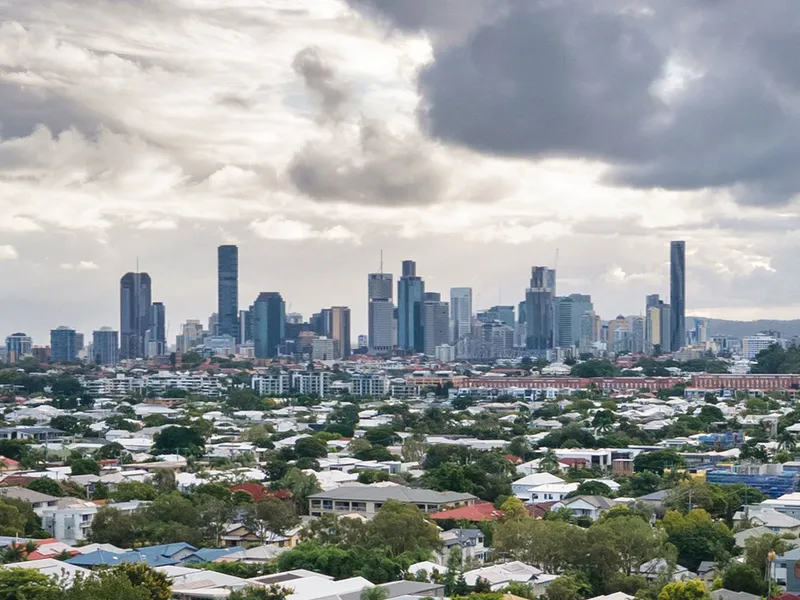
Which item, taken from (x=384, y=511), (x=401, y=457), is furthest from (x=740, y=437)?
(x=384, y=511)

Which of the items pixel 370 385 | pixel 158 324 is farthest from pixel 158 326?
pixel 370 385

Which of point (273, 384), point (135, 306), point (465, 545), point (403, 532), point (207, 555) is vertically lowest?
point (465, 545)

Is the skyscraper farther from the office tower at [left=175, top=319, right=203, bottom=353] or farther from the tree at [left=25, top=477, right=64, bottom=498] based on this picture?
the tree at [left=25, top=477, right=64, bottom=498]

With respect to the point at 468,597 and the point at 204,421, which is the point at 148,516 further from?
the point at 204,421

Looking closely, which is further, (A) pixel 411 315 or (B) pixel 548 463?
(A) pixel 411 315

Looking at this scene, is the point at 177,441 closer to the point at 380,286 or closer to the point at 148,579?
the point at 148,579

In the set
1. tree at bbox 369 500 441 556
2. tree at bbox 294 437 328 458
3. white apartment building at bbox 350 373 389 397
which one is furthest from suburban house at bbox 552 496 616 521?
white apartment building at bbox 350 373 389 397

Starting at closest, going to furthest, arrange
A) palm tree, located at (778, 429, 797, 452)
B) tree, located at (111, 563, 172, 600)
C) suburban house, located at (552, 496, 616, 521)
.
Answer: tree, located at (111, 563, 172, 600) → suburban house, located at (552, 496, 616, 521) → palm tree, located at (778, 429, 797, 452)
